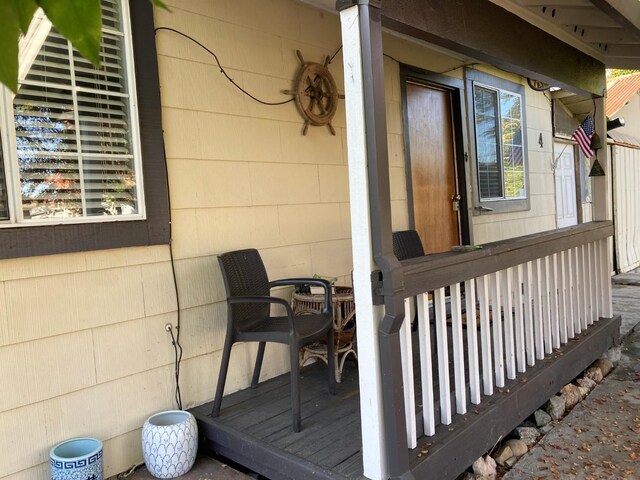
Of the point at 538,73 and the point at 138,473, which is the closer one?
the point at 138,473

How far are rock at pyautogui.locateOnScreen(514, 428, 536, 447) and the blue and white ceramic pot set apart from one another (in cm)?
190

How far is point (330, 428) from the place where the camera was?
2.23 meters

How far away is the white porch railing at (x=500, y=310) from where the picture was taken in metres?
2.09

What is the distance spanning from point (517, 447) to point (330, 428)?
90 centimetres

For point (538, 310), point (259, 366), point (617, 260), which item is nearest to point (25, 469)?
point (259, 366)

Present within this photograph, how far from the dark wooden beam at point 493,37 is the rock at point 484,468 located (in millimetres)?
1785

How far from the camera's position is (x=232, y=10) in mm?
2758

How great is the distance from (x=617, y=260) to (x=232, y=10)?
21.3 feet

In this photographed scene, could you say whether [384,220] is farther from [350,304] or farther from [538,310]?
[538,310]

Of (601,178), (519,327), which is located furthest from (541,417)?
(601,178)

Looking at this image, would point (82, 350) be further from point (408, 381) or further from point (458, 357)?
point (458, 357)

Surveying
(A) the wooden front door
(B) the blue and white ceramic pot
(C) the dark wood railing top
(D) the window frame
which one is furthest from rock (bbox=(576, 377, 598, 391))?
(B) the blue and white ceramic pot

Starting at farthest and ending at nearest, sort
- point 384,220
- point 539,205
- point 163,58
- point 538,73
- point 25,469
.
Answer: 1. point 539,205
2. point 538,73
3. point 163,58
4. point 25,469
5. point 384,220

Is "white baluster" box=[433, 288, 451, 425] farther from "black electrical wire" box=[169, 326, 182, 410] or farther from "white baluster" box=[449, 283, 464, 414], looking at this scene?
"black electrical wire" box=[169, 326, 182, 410]
